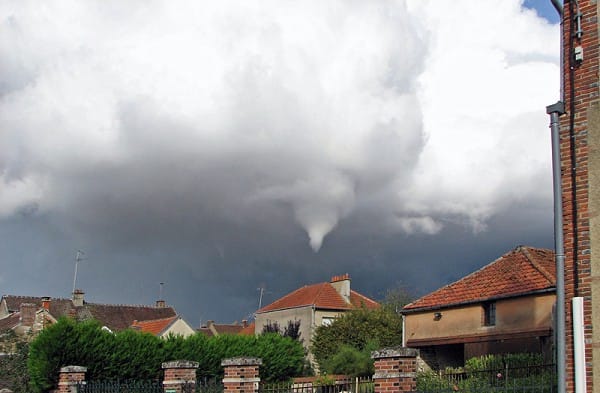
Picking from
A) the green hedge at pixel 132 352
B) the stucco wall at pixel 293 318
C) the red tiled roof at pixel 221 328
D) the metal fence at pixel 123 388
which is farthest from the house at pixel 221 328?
the metal fence at pixel 123 388

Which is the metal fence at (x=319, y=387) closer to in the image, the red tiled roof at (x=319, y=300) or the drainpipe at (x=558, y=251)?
the drainpipe at (x=558, y=251)

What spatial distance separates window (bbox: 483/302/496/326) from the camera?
27844mm

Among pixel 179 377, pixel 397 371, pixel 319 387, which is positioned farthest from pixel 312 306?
pixel 397 371

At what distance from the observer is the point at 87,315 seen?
171 feet

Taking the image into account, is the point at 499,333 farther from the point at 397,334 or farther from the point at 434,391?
the point at 434,391

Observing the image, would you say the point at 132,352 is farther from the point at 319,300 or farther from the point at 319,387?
the point at 319,300

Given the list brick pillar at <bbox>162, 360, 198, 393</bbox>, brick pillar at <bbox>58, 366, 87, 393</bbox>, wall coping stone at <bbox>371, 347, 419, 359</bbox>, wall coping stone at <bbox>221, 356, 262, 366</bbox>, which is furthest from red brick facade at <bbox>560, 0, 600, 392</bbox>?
brick pillar at <bbox>58, 366, 87, 393</bbox>

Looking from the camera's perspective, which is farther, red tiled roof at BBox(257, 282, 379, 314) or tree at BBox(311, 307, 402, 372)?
red tiled roof at BBox(257, 282, 379, 314)

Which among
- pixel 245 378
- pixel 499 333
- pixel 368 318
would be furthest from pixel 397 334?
pixel 245 378

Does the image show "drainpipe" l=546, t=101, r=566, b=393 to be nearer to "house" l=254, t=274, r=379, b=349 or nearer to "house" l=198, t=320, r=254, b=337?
"house" l=254, t=274, r=379, b=349

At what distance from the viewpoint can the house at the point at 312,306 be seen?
48.5m

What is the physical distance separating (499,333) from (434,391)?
18008mm

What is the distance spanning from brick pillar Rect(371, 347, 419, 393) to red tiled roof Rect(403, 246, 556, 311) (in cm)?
1589

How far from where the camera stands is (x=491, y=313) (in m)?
28.0
